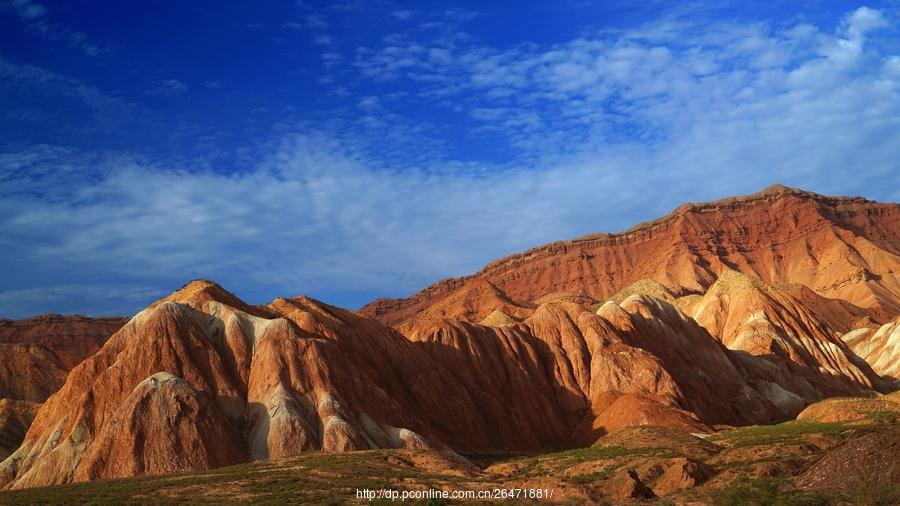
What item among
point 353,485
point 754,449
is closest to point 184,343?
point 353,485

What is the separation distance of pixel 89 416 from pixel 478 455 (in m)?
28.0

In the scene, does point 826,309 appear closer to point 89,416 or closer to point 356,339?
point 356,339

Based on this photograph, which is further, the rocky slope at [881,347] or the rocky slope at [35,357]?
the rocky slope at [881,347]

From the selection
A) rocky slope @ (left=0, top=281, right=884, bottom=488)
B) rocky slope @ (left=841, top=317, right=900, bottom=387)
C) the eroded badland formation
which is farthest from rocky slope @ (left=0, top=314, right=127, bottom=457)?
rocky slope @ (left=841, top=317, right=900, bottom=387)

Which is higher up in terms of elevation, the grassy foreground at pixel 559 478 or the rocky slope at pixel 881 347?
the rocky slope at pixel 881 347

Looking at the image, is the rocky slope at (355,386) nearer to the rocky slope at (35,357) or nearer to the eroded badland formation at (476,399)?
the eroded badland formation at (476,399)

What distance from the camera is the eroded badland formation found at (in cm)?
4994

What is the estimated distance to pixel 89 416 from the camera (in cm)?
6262

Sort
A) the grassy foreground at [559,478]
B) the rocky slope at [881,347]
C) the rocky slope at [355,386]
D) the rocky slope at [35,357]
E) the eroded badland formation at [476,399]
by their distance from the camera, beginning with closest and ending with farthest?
1. the grassy foreground at [559,478]
2. the eroded badland formation at [476,399]
3. the rocky slope at [355,386]
4. the rocky slope at [35,357]
5. the rocky slope at [881,347]

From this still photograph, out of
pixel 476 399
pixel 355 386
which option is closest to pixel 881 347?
pixel 476 399

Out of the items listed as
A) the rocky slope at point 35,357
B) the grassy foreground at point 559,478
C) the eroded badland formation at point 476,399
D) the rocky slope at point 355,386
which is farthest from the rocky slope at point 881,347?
the rocky slope at point 35,357

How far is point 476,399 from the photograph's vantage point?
8556 centimetres

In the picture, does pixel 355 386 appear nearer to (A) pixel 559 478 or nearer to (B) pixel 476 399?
(B) pixel 476 399

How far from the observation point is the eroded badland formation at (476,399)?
164 feet
